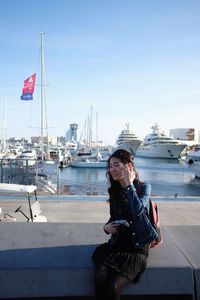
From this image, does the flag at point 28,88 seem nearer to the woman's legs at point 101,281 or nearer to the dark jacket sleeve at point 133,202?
the dark jacket sleeve at point 133,202

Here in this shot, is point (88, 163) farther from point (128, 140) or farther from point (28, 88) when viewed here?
point (128, 140)

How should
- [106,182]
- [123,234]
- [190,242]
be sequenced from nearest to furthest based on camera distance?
[123,234] < [190,242] < [106,182]

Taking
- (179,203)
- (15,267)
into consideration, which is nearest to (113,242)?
(15,267)

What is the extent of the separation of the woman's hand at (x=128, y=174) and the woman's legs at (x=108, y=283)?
75cm

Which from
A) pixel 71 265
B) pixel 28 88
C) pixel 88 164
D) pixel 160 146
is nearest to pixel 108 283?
pixel 71 265

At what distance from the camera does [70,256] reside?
317 cm

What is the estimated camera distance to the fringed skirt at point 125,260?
9.04ft

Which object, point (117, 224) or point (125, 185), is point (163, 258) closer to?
point (117, 224)

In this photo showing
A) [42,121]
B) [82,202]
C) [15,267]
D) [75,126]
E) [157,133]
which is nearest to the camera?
[15,267]

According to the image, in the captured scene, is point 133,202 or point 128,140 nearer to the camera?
point 133,202

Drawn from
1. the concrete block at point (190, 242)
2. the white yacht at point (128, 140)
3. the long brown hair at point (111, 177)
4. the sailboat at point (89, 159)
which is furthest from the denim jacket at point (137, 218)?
the white yacht at point (128, 140)

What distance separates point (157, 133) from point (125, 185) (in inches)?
3736

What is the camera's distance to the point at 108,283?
106 inches

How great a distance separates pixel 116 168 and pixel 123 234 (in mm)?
600
